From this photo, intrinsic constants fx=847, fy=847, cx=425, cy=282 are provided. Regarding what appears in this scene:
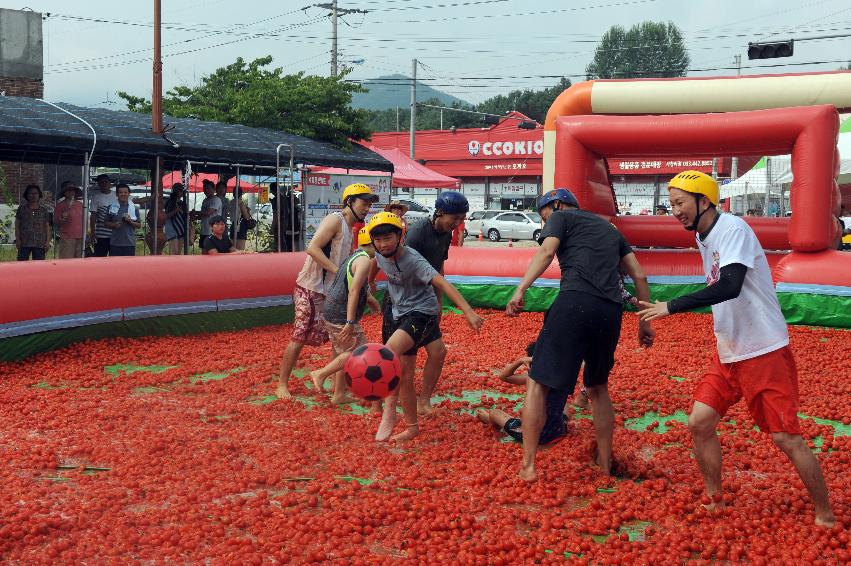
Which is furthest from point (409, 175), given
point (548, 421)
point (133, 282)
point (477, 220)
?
point (548, 421)

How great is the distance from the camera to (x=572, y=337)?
204 inches

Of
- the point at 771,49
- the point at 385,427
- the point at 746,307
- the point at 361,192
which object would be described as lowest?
the point at 385,427

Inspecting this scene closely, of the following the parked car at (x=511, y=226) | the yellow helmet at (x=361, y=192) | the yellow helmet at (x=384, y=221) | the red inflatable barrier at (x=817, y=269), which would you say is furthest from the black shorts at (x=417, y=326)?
the parked car at (x=511, y=226)

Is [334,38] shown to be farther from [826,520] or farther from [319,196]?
[826,520]

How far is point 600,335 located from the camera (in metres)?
5.20

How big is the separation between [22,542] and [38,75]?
23336 mm

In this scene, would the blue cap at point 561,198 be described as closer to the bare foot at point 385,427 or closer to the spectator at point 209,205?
A: the bare foot at point 385,427

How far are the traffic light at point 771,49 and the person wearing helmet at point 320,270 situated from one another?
60.7ft

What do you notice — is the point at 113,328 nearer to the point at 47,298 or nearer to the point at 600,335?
the point at 47,298

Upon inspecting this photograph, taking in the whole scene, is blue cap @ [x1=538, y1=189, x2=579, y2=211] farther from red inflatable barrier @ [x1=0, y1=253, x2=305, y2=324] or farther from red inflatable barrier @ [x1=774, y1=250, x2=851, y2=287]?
red inflatable barrier @ [x1=774, y1=250, x2=851, y2=287]

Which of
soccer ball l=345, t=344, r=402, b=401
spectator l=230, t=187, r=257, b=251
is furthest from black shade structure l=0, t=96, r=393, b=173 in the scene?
soccer ball l=345, t=344, r=402, b=401

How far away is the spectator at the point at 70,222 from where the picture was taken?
13.3 metres

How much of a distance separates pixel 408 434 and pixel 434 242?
5.18 ft

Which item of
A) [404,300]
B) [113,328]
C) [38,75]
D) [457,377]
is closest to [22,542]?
[404,300]
